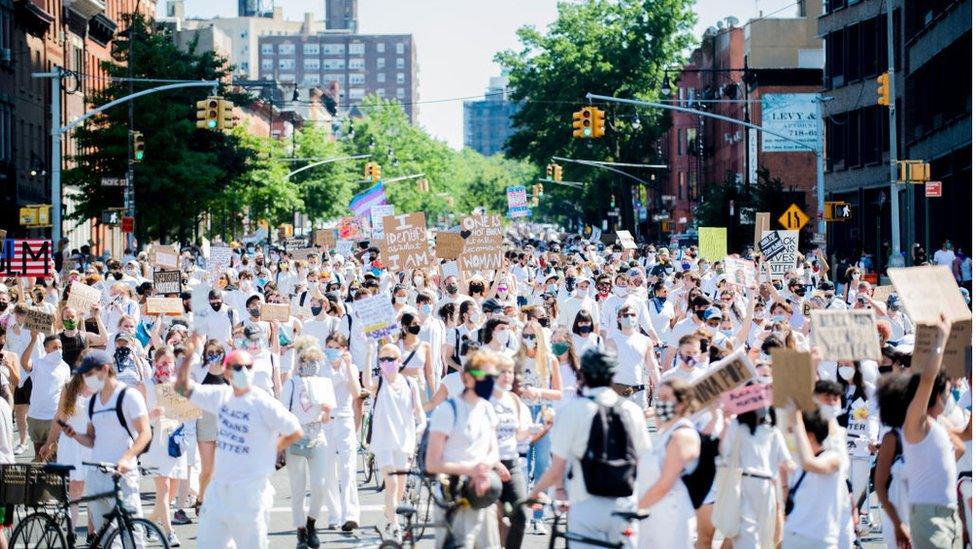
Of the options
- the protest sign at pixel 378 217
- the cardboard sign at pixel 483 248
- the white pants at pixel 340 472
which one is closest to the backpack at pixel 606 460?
the white pants at pixel 340 472

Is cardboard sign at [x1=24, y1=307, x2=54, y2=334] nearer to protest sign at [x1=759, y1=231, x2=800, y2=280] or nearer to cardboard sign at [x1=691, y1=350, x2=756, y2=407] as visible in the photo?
cardboard sign at [x1=691, y1=350, x2=756, y2=407]

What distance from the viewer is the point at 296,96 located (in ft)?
217

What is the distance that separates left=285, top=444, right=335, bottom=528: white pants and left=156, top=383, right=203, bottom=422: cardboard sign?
864 millimetres

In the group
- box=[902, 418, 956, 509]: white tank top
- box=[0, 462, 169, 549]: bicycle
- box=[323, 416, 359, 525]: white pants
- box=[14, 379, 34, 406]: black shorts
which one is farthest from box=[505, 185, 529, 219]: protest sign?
box=[902, 418, 956, 509]: white tank top

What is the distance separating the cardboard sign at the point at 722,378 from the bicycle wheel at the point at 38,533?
14.7ft

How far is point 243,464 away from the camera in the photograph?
37.0 ft

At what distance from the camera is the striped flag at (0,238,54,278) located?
27781mm

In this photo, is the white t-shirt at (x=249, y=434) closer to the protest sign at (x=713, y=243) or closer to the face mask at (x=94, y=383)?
the face mask at (x=94, y=383)

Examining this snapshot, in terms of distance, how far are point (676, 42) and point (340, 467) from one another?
7773 cm

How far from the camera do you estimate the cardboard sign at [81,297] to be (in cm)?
1986

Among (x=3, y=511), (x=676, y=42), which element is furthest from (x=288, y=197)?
(x=3, y=511)

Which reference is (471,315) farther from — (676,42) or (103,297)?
(676,42)

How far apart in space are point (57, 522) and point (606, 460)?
4489mm

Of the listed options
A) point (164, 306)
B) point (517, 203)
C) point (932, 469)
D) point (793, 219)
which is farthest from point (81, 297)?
point (517, 203)
